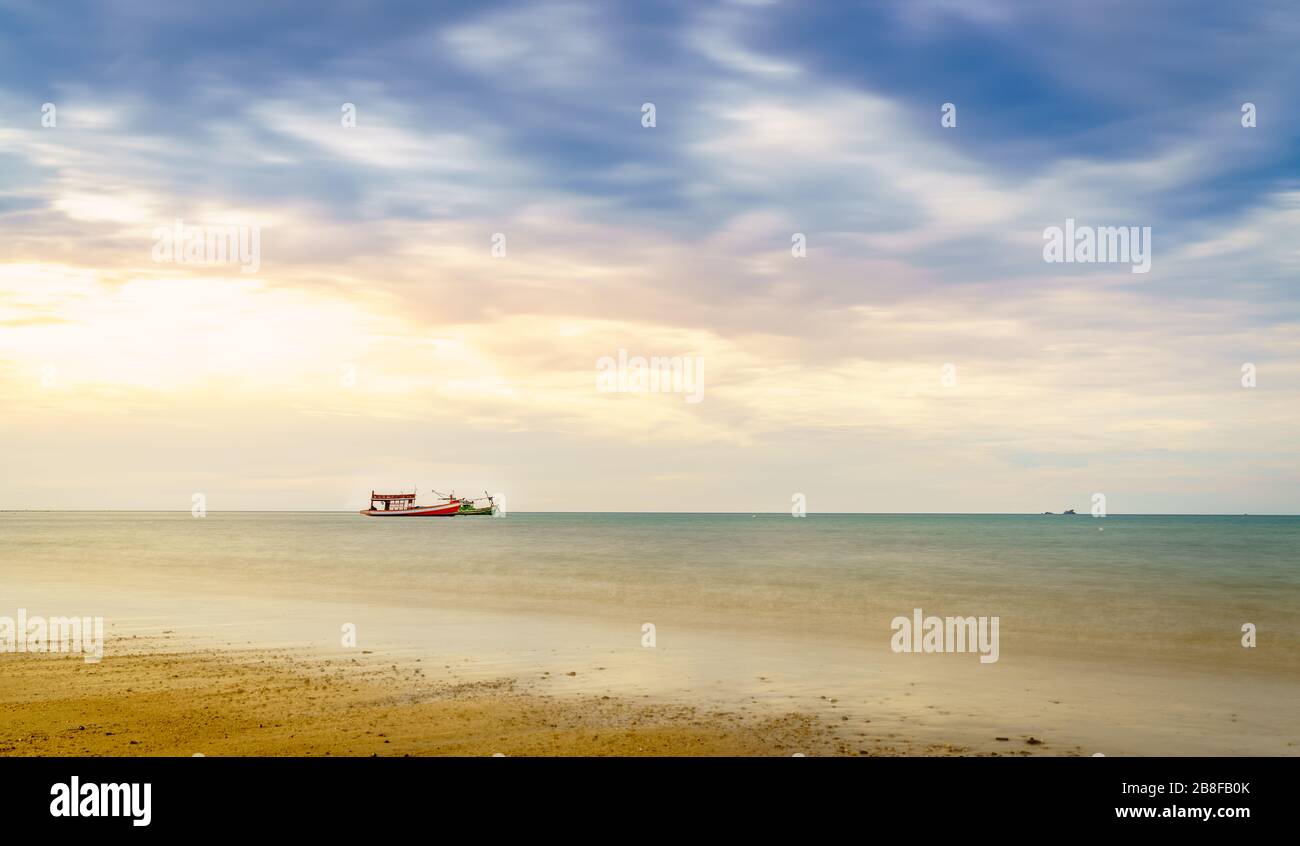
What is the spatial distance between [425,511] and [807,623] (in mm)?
142285

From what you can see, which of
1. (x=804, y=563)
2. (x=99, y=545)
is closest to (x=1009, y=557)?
(x=804, y=563)

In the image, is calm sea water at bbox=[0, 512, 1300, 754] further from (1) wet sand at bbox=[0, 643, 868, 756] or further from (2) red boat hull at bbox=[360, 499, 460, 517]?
Result: (2) red boat hull at bbox=[360, 499, 460, 517]

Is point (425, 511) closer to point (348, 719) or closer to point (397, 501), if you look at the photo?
point (397, 501)

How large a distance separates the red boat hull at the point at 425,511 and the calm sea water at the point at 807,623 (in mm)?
104611

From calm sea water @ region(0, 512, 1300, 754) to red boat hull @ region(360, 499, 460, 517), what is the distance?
104611 mm

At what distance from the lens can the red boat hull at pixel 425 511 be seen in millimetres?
156125

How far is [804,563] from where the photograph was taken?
4994cm

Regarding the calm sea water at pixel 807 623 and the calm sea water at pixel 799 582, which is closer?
the calm sea water at pixel 807 623

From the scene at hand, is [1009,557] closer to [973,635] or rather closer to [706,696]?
[973,635]

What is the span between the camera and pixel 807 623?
2350 centimetres

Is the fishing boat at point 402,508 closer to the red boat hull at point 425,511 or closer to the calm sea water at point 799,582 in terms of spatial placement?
the red boat hull at point 425,511

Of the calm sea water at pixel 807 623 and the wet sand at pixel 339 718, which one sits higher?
the wet sand at pixel 339 718

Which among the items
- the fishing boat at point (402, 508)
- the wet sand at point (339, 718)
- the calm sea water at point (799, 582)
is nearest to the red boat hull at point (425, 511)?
the fishing boat at point (402, 508)

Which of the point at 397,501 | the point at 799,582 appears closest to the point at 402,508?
the point at 397,501
